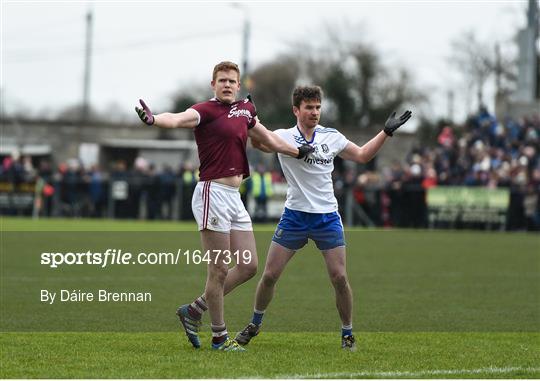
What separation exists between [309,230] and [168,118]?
5.92ft

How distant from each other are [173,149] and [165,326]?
48.0 m

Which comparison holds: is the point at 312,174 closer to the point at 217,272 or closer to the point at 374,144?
the point at 374,144

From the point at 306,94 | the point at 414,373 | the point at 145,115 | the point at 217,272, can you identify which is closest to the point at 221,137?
the point at 306,94

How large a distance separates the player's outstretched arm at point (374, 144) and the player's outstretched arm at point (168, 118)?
1656mm

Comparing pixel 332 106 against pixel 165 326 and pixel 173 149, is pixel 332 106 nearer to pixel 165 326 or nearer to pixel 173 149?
pixel 173 149

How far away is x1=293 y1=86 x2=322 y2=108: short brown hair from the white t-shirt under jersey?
0.31m

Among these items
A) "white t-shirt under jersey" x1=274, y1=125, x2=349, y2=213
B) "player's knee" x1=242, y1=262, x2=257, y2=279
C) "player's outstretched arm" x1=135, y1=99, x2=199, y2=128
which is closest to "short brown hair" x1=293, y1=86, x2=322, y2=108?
"white t-shirt under jersey" x1=274, y1=125, x2=349, y2=213

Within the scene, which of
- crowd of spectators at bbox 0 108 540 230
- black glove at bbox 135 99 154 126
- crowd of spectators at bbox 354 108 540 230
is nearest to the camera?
black glove at bbox 135 99 154 126

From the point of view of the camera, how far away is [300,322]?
1149 cm

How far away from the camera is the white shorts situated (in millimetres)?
9227

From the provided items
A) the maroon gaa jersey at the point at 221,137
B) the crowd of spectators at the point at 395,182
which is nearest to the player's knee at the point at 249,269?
the maroon gaa jersey at the point at 221,137

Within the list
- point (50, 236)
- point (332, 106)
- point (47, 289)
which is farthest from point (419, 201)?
point (332, 106)

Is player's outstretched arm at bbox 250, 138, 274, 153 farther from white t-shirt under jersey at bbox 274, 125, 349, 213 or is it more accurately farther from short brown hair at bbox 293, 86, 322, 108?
short brown hair at bbox 293, 86, 322, 108

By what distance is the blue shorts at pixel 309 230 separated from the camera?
9641 millimetres
